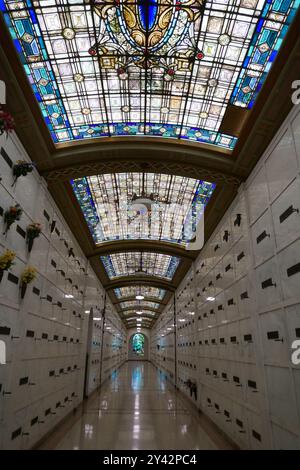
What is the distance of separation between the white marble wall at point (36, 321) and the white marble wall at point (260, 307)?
420 cm

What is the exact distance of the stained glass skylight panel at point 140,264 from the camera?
48.7 ft

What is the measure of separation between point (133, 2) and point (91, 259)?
9.58 m

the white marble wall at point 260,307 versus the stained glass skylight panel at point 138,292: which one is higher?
the stained glass skylight panel at point 138,292

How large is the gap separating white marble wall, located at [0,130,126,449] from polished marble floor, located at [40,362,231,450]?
1.98 feet

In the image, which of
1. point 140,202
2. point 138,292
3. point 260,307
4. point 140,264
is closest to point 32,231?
point 140,202

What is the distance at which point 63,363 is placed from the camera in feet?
27.1

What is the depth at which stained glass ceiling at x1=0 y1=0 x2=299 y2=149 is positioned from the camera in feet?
14.0

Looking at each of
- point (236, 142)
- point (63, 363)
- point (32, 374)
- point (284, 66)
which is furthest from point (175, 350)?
point (284, 66)

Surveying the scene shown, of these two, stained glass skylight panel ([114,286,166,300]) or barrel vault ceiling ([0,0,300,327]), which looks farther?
stained glass skylight panel ([114,286,166,300])

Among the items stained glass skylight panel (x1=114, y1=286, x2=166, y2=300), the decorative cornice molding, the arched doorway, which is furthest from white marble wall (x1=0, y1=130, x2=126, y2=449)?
the arched doorway

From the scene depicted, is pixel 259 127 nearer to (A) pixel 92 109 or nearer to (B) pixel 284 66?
(B) pixel 284 66

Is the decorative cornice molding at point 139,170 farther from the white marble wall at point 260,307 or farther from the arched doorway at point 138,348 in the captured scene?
the arched doorway at point 138,348

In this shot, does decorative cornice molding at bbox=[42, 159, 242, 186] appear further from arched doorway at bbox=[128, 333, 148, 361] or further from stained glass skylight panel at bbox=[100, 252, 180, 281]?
arched doorway at bbox=[128, 333, 148, 361]

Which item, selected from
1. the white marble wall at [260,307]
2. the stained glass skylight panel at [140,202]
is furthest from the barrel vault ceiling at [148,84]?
the white marble wall at [260,307]
